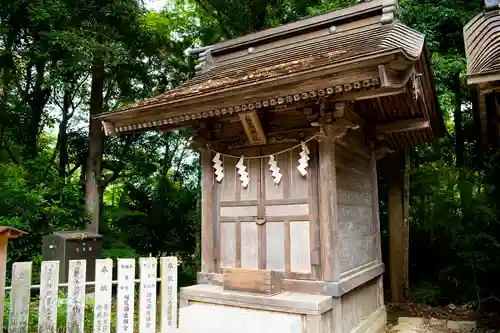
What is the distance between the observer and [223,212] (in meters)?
6.24

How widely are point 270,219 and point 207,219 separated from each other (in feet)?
3.67

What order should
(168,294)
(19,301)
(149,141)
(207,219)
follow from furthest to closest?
(149,141), (207,219), (168,294), (19,301)

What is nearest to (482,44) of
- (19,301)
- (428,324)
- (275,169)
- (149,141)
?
(275,169)

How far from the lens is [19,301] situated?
493 centimetres

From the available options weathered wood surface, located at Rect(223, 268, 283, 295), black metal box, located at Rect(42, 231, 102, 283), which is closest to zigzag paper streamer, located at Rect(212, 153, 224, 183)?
weathered wood surface, located at Rect(223, 268, 283, 295)

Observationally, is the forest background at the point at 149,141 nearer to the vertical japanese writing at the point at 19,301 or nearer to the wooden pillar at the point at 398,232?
the wooden pillar at the point at 398,232

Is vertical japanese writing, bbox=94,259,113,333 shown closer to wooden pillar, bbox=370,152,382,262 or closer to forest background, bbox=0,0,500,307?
forest background, bbox=0,0,500,307

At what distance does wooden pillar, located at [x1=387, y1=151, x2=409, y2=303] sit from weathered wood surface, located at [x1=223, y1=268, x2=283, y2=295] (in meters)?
4.75

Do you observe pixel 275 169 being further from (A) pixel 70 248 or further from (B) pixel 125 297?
(A) pixel 70 248

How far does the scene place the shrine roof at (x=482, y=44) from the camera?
475 centimetres

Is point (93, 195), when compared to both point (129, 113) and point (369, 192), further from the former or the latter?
point (369, 192)

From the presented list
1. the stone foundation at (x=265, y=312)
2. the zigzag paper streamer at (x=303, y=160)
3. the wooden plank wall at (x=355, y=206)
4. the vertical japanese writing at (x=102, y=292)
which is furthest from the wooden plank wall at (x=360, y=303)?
the vertical japanese writing at (x=102, y=292)

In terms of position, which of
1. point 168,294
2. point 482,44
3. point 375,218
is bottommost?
point 168,294

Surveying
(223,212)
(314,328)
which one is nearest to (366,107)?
(223,212)
